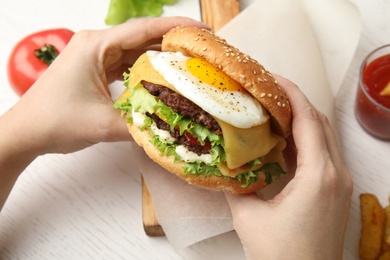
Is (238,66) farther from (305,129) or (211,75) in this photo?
(305,129)

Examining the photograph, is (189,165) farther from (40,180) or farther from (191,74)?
(40,180)

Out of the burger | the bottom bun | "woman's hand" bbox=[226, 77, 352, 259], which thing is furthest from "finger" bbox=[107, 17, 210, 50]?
"woman's hand" bbox=[226, 77, 352, 259]

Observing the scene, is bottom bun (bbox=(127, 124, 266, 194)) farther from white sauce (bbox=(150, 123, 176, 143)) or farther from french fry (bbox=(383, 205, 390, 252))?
french fry (bbox=(383, 205, 390, 252))

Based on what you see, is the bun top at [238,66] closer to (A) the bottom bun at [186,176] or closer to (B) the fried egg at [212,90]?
(B) the fried egg at [212,90]

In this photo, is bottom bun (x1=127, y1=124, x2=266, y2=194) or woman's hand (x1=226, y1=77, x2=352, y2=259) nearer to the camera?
woman's hand (x1=226, y1=77, x2=352, y2=259)

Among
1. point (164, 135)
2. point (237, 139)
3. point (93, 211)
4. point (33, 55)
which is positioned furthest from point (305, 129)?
point (33, 55)

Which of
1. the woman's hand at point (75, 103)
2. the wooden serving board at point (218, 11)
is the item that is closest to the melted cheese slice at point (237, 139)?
the woman's hand at point (75, 103)

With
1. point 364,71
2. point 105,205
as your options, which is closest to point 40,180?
point 105,205
